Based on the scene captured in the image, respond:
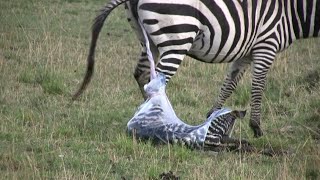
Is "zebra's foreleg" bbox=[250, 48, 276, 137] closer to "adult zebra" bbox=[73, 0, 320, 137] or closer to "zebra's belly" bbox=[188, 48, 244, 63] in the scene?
"adult zebra" bbox=[73, 0, 320, 137]

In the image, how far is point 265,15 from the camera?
7801 millimetres

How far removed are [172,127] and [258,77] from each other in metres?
1.61

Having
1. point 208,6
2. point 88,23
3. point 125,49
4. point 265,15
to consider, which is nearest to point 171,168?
point 208,6

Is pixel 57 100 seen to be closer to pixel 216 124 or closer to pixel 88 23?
pixel 216 124

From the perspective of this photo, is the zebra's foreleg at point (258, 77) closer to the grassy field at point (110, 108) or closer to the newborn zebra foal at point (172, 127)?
the grassy field at point (110, 108)

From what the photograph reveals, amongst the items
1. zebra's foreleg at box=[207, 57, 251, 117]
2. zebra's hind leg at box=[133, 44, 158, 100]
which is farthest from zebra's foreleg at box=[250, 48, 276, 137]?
zebra's hind leg at box=[133, 44, 158, 100]

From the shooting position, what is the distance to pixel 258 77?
7.92 m

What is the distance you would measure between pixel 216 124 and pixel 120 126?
124cm

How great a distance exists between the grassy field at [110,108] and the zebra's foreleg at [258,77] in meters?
0.14

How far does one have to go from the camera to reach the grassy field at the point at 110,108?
592 cm

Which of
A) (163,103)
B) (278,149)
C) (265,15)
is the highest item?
(265,15)

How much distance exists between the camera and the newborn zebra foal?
6684 mm

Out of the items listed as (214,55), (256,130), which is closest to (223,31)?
(214,55)

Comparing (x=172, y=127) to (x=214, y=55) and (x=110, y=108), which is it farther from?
(x=110, y=108)
